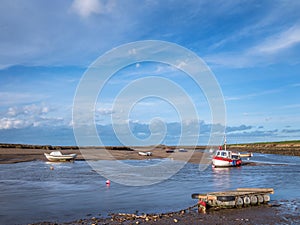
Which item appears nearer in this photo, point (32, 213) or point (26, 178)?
point (32, 213)

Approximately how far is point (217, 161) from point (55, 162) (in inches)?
1268

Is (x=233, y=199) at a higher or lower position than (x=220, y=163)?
lower

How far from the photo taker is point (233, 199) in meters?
21.0

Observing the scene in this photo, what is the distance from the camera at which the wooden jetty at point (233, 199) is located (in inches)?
809

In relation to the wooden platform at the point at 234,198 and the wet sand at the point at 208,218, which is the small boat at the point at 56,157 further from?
the wooden platform at the point at 234,198

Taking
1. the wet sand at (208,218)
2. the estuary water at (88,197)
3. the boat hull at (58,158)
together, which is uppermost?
the boat hull at (58,158)

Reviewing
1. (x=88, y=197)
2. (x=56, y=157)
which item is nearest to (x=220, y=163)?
A: (x=88, y=197)

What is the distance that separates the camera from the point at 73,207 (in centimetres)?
2164

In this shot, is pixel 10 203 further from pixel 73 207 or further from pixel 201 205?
pixel 201 205

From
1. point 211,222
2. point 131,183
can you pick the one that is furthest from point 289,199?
point 131,183

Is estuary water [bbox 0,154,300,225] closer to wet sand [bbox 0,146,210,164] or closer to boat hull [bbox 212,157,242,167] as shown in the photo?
boat hull [bbox 212,157,242,167]

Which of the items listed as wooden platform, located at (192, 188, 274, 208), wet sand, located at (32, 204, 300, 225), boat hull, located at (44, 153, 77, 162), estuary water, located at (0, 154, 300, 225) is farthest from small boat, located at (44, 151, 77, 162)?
wooden platform, located at (192, 188, 274, 208)

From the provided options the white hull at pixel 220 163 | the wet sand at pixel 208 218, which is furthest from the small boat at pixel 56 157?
the wet sand at pixel 208 218

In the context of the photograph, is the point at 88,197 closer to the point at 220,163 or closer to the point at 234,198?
the point at 234,198
